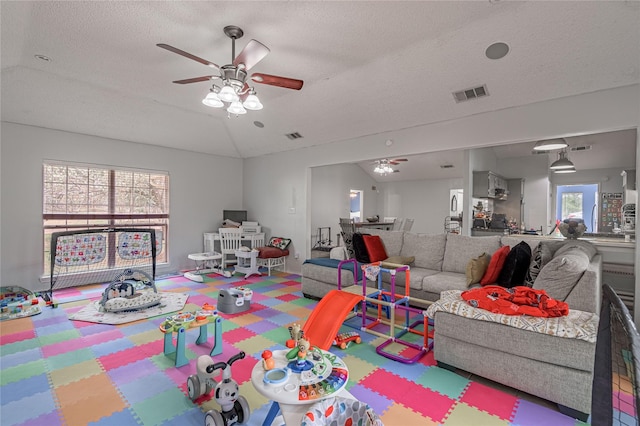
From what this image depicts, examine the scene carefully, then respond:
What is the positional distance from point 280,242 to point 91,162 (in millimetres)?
3708

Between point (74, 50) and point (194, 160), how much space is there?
3447mm

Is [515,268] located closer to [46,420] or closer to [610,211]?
[46,420]

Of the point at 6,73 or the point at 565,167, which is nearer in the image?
the point at 6,73

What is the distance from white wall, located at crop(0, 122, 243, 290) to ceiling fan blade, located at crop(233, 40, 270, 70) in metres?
4.21

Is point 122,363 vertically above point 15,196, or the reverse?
point 15,196

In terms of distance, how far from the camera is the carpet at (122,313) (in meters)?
3.81

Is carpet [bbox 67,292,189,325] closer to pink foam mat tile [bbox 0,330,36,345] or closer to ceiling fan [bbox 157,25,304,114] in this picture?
pink foam mat tile [bbox 0,330,36,345]

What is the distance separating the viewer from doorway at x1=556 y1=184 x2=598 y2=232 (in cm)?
754

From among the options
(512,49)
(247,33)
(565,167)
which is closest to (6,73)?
(247,33)

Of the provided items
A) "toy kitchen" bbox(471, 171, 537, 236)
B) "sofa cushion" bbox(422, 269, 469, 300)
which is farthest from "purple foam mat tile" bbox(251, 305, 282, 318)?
"toy kitchen" bbox(471, 171, 537, 236)

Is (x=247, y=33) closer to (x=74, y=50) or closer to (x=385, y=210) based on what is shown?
(x=74, y=50)

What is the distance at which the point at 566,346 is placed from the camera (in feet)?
7.04

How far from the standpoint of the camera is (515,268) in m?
3.33

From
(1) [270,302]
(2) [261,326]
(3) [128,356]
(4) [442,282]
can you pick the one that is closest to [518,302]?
(4) [442,282]
